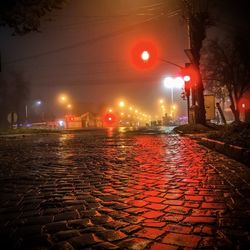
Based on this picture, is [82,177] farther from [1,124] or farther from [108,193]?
[1,124]

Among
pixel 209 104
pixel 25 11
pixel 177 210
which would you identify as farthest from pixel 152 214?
pixel 209 104

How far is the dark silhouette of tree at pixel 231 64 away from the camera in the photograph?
131 feet

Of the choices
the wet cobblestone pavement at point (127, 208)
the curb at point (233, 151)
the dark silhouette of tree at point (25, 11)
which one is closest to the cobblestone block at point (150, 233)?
the wet cobblestone pavement at point (127, 208)

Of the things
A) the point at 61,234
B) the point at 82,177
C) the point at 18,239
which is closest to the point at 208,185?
the point at 82,177

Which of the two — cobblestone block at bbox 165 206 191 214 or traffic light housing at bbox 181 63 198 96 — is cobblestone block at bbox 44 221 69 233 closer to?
cobblestone block at bbox 165 206 191 214

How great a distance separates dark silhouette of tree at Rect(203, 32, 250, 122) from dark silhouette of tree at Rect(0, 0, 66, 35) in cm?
3134

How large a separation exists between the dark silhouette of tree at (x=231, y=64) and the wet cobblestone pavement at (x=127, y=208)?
A: 34974 mm

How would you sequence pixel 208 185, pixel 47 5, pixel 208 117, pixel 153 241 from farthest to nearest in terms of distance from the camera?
pixel 208 117
pixel 47 5
pixel 208 185
pixel 153 241

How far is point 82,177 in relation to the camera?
24.1ft

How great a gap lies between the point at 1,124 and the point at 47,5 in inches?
2493

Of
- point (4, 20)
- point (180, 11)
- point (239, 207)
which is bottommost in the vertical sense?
point (239, 207)

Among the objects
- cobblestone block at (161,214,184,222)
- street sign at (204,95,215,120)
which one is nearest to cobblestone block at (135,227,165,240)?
cobblestone block at (161,214,184,222)

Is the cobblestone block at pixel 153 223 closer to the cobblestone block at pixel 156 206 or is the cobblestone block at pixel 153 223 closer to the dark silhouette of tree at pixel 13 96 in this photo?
the cobblestone block at pixel 156 206

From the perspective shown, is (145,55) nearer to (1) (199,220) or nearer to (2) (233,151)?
(2) (233,151)
